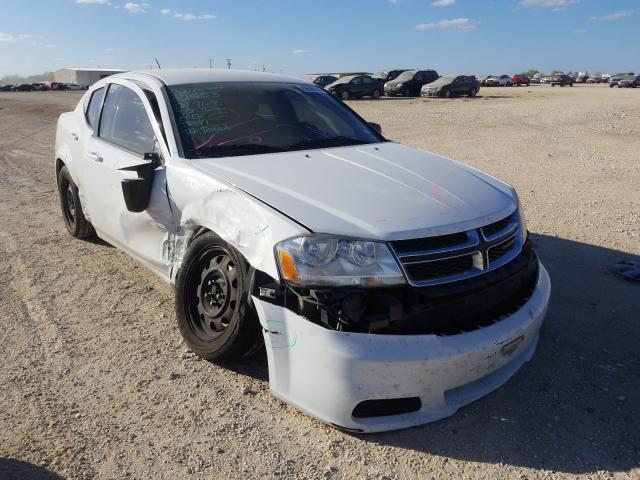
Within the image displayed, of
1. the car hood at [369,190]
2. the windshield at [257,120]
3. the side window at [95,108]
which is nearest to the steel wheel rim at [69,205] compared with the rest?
the side window at [95,108]

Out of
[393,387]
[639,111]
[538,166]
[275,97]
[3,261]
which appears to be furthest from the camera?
[639,111]

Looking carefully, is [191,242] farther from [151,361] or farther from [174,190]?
[151,361]

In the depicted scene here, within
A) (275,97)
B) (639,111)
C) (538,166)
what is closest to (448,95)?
(639,111)

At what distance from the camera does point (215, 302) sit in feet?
10.2

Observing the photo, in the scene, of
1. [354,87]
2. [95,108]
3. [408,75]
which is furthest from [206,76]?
[408,75]

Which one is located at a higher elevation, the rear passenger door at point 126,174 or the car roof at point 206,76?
the car roof at point 206,76

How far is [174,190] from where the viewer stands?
3.35 metres

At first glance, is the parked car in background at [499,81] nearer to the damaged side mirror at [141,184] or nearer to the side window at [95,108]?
the side window at [95,108]

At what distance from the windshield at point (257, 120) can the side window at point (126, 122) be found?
287mm

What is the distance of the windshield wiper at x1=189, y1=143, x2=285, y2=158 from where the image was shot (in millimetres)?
3438

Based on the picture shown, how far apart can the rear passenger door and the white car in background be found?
20 mm

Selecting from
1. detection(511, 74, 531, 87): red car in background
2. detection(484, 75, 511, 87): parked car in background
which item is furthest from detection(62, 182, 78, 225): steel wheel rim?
detection(511, 74, 531, 87): red car in background

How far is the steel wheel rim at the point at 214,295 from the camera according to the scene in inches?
116

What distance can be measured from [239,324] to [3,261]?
Answer: 313cm
